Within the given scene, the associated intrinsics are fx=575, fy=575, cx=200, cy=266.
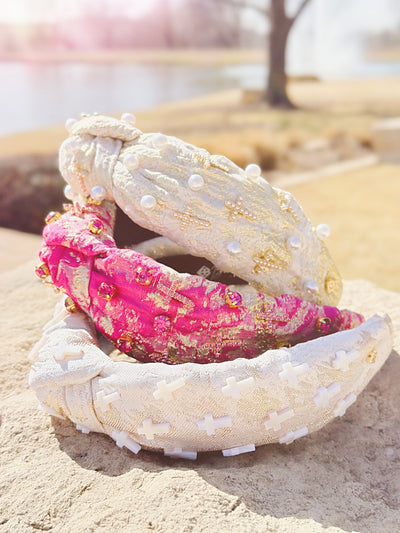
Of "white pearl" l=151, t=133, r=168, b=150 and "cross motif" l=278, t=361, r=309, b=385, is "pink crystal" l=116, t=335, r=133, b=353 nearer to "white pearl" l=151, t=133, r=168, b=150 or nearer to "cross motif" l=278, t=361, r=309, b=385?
"cross motif" l=278, t=361, r=309, b=385

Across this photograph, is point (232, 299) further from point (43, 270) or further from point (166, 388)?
point (43, 270)

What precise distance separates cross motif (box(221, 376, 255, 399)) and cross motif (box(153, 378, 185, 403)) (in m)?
0.10

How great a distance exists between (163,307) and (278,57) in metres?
9.59

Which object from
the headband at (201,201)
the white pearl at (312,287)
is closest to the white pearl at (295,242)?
the headband at (201,201)

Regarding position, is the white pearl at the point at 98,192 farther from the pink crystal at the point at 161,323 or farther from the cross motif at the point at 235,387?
the cross motif at the point at 235,387

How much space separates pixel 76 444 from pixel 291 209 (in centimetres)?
85

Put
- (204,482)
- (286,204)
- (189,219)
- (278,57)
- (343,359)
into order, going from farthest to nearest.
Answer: (278,57)
(286,204)
(189,219)
(343,359)
(204,482)

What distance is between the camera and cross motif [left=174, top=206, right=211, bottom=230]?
1479mm

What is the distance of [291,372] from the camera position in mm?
1338

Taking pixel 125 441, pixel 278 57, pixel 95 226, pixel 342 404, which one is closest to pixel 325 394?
pixel 342 404

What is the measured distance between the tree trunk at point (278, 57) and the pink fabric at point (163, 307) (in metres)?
9.29

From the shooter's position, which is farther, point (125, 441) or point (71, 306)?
point (71, 306)

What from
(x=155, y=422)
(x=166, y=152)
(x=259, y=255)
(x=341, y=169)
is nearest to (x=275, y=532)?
(x=155, y=422)

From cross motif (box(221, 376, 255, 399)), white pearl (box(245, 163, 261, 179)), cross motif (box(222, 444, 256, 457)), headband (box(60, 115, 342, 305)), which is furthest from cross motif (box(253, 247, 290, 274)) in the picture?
cross motif (box(222, 444, 256, 457))
